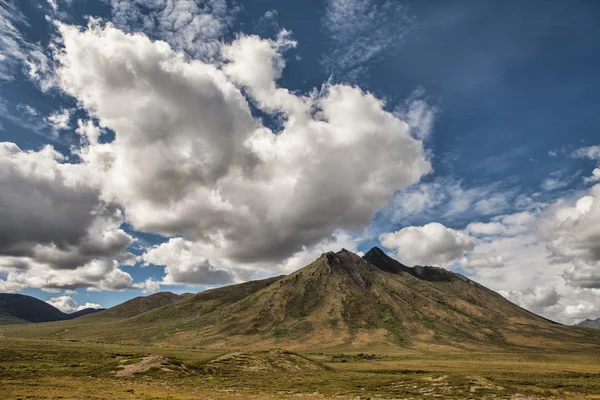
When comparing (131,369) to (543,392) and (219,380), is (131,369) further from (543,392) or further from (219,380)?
(543,392)

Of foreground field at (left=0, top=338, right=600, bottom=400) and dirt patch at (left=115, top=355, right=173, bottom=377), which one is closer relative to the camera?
foreground field at (left=0, top=338, right=600, bottom=400)

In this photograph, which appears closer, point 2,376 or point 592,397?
point 592,397

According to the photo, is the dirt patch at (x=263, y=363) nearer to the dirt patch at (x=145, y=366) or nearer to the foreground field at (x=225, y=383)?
the foreground field at (x=225, y=383)

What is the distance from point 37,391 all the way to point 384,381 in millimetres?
69637

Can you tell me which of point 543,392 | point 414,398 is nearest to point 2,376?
point 414,398

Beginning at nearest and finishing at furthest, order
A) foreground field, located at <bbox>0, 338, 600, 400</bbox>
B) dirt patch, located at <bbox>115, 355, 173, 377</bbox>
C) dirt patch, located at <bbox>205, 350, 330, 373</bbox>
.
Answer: foreground field, located at <bbox>0, 338, 600, 400</bbox>
dirt patch, located at <bbox>115, 355, 173, 377</bbox>
dirt patch, located at <bbox>205, 350, 330, 373</bbox>

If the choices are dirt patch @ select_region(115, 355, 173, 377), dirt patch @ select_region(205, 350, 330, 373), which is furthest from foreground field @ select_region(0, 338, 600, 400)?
dirt patch @ select_region(205, 350, 330, 373)

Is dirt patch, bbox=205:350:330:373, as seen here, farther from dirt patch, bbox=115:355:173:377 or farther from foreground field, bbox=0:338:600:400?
dirt patch, bbox=115:355:173:377

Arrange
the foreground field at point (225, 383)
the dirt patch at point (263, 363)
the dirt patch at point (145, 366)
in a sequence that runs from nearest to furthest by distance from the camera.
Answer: the foreground field at point (225, 383), the dirt patch at point (145, 366), the dirt patch at point (263, 363)

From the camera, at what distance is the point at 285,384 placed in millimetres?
84625

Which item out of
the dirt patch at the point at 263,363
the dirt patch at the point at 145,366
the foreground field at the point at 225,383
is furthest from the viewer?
the dirt patch at the point at 263,363

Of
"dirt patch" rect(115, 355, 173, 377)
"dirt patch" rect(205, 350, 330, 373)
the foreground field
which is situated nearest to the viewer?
the foreground field

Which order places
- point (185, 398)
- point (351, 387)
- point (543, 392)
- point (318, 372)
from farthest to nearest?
point (318, 372) < point (351, 387) < point (543, 392) < point (185, 398)

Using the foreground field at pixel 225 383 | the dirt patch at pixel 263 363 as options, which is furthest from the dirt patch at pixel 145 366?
the dirt patch at pixel 263 363
